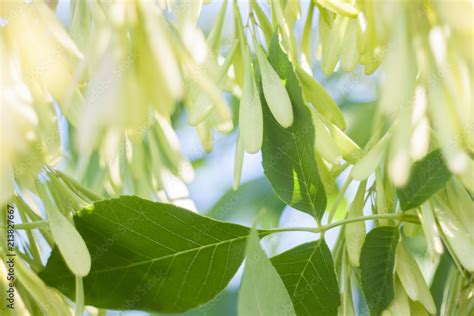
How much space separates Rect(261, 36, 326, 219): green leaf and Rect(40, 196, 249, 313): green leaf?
56 mm

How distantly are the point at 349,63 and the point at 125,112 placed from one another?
37 centimetres

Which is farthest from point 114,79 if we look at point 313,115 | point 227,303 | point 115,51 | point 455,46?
point 227,303

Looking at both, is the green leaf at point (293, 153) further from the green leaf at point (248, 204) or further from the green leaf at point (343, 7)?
the green leaf at point (248, 204)

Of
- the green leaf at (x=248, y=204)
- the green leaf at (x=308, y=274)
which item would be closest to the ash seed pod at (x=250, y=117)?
the green leaf at (x=308, y=274)

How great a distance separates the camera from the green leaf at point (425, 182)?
2.22ft

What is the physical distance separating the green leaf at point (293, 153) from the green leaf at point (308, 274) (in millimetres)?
43

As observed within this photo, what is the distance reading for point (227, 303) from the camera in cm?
124

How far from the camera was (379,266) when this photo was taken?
2.28 ft

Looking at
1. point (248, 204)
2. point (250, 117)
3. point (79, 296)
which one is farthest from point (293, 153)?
point (248, 204)

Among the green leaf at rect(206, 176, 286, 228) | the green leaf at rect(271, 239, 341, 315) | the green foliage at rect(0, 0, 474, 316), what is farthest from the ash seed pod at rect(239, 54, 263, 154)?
the green leaf at rect(206, 176, 286, 228)

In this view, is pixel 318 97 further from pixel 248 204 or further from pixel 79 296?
pixel 248 204

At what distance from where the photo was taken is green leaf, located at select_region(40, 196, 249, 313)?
72 cm

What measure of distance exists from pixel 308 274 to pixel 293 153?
0.34 feet

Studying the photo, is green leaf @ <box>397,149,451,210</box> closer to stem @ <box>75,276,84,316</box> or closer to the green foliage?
the green foliage
